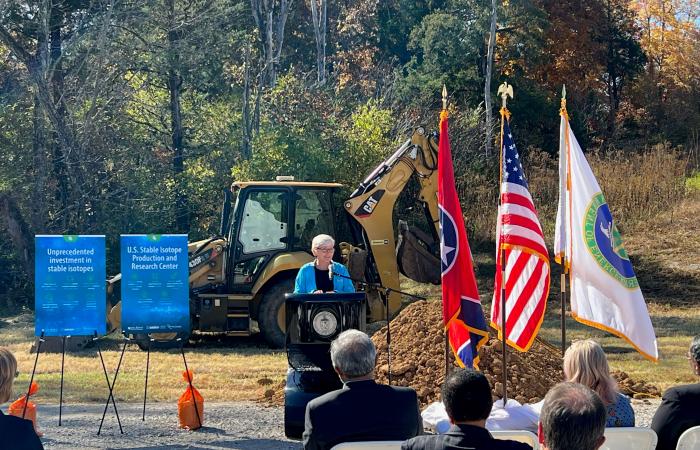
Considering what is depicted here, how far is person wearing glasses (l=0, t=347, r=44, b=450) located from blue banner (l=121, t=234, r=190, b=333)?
5068 mm

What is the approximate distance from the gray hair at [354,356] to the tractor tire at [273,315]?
1065cm

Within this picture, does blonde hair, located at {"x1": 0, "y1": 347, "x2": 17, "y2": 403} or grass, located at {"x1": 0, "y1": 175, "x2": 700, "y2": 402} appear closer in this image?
blonde hair, located at {"x1": 0, "y1": 347, "x2": 17, "y2": 403}

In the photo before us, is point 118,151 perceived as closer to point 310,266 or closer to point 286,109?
point 286,109

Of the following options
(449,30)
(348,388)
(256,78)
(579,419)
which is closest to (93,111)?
(256,78)

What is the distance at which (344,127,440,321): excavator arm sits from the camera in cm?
1653

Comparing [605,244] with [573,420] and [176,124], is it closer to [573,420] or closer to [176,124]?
[573,420]

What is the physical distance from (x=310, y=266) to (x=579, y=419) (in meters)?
5.37

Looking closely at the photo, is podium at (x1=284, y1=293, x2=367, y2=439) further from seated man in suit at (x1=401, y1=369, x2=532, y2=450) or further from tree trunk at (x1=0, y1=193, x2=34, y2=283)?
tree trunk at (x1=0, y1=193, x2=34, y2=283)

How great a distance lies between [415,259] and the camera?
17406 millimetres

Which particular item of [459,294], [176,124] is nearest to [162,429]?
[459,294]

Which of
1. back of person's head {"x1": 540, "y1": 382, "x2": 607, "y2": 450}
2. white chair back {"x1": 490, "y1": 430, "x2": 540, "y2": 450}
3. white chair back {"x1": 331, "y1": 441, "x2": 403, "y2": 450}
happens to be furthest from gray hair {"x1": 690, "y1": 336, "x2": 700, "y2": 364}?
back of person's head {"x1": 540, "y1": 382, "x2": 607, "y2": 450}

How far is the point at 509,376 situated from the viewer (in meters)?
10.7

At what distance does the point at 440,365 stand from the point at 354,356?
5.96m

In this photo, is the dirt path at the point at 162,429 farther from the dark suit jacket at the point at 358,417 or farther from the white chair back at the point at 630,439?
the white chair back at the point at 630,439
